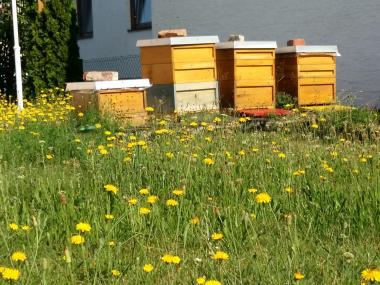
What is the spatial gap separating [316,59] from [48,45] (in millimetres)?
5740

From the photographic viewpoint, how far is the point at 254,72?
33.3 feet

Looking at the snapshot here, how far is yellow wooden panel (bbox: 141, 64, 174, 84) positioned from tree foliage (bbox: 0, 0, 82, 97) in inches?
147

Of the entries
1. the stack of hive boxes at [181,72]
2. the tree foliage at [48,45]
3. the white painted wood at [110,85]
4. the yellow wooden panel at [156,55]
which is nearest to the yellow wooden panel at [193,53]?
the stack of hive boxes at [181,72]

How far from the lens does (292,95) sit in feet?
36.2

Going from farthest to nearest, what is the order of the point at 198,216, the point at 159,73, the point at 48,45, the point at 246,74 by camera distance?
the point at 48,45 < the point at 246,74 < the point at 159,73 < the point at 198,216

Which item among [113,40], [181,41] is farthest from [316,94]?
[113,40]

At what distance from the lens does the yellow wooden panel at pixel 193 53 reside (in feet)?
30.7

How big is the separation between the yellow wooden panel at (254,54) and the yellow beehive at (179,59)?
0.48 metres

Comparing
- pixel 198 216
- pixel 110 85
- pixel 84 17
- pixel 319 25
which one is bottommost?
pixel 198 216

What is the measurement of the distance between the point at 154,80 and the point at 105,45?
9.46 meters

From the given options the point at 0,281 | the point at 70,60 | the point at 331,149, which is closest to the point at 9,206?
the point at 0,281

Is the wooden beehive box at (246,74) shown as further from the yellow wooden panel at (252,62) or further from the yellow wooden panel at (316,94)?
the yellow wooden panel at (316,94)

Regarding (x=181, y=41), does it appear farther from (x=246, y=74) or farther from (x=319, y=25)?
(x=319, y=25)

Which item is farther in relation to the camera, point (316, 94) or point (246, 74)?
point (316, 94)
